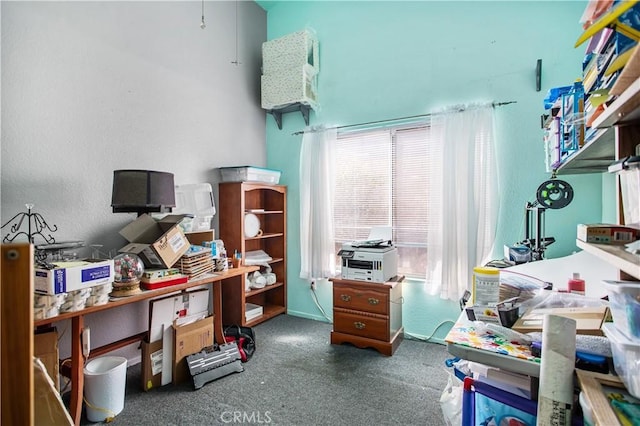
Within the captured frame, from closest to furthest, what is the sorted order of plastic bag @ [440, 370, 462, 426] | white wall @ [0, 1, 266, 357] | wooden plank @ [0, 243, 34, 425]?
wooden plank @ [0, 243, 34, 425]
plastic bag @ [440, 370, 462, 426]
white wall @ [0, 1, 266, 357]

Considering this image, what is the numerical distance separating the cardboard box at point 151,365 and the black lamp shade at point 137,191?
3.07 feet

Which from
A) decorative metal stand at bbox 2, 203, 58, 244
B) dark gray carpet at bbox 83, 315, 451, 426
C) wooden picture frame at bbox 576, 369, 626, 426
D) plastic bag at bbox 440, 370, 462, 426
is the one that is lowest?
dark gray carpet at bbox 83, 315, 451, 426

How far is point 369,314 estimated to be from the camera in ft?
8.80

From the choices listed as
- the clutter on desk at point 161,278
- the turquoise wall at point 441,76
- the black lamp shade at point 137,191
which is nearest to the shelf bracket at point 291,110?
the turquoise wall at point 441,76

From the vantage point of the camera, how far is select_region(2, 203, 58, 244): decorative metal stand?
1873 millimetres

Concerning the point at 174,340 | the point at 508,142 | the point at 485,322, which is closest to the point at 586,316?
the point at 485,322

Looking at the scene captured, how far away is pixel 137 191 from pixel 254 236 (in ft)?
4.82

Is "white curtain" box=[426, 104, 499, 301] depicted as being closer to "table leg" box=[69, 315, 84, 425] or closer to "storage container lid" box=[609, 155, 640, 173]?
"storage container lid" box=[609, 155, 640, 173]

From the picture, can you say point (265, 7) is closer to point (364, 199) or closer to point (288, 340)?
point (364, 199)

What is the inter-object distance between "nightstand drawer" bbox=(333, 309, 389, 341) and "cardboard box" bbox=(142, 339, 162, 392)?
57.9 inches

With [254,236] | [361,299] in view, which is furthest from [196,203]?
[361,299]

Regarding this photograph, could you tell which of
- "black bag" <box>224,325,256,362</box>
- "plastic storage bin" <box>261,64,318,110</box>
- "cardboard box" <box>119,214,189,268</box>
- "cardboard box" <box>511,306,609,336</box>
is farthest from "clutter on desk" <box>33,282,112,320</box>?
"plastic storage bin" <box>261,64,318,110</box>

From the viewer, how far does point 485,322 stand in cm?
120

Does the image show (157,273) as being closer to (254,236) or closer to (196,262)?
(196,262)
